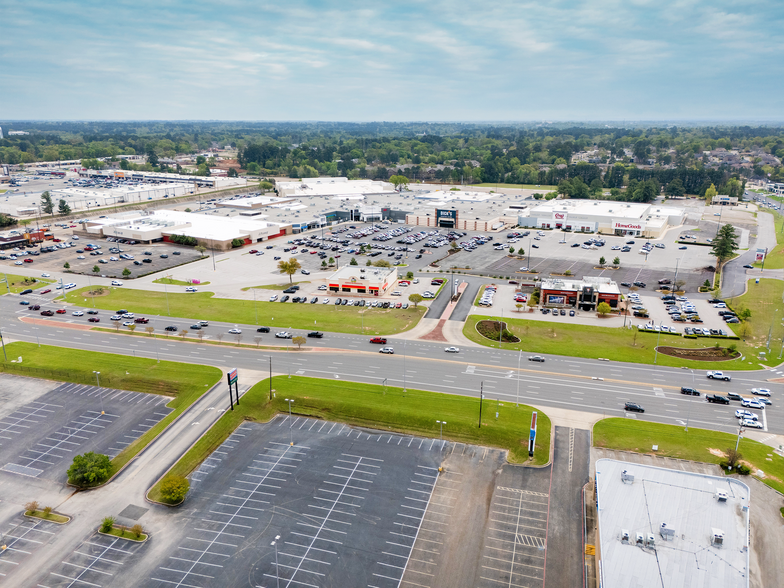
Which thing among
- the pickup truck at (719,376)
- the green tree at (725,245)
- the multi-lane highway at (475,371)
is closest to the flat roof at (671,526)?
the multi-lane highway at (475,371)

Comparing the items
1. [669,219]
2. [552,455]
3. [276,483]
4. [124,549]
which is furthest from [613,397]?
[669,219]

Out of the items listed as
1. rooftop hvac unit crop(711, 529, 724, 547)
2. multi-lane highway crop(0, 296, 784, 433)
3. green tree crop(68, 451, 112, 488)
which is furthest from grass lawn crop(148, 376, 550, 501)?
rooftop hvac unit crop(711, 529, 724, 547)

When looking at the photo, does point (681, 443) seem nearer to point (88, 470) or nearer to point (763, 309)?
point (763, 309)

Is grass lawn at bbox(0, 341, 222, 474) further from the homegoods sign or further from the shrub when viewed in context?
the homegoods sign

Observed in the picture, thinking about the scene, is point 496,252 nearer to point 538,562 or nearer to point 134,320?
point 134,320

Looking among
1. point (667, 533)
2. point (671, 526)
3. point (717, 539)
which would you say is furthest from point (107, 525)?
point (717, 539)

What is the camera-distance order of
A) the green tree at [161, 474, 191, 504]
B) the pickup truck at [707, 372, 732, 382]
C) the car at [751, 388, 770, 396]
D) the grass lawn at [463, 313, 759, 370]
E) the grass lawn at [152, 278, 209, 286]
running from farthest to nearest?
1. the grass lawn at [152, 278, 209, 286]
2. the grass lawn at [463, 313, 759, 370]
3. the pickup truck at [707, 372, 732, 382]
4. the car at [751, 388, 770, 396]
5. the green tree at [161, 474, 191, 504]
